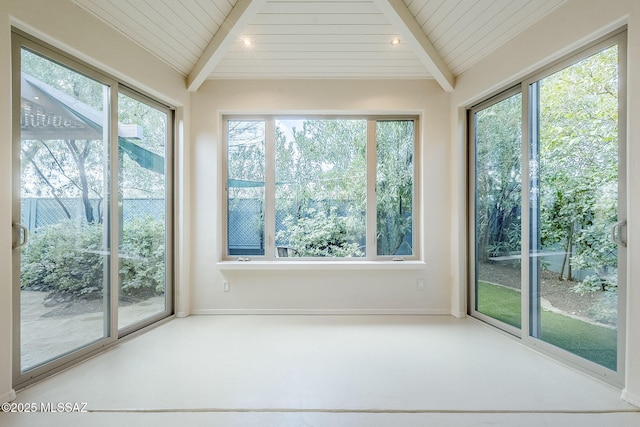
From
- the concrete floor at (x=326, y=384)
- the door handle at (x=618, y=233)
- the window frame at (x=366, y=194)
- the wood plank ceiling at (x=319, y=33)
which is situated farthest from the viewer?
the window frame at (x=366, y=194)

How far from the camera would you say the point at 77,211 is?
8.05 feet

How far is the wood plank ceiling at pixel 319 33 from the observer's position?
8.55ft

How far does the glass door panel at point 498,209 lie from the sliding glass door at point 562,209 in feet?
0.03

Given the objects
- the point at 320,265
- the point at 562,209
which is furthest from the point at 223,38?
the point at 562,209

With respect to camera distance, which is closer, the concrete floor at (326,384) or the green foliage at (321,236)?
the concrete floor at (326,384)

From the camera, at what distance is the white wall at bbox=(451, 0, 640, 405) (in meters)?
1.86

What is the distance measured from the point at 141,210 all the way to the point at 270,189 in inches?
54.9

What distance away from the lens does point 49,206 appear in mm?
2254

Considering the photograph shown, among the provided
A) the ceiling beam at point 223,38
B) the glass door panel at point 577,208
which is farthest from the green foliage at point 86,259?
the glass door panel at point 577,208

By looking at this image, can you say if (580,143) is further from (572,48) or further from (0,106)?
(0,106)

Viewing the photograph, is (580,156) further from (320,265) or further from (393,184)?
(320,265)

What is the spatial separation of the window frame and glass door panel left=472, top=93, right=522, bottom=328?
66 cm

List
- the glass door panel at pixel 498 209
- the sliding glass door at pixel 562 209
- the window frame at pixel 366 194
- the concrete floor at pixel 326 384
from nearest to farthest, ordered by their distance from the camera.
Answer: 1. the concrete floor at pixel 326 384
2. the sliding glass door at pixel 562 209
3. the glass door panel at pixel 498 209
4. the window frame at pixel 366 194

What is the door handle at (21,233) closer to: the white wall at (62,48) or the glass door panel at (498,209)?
the white wall at (62,48)
